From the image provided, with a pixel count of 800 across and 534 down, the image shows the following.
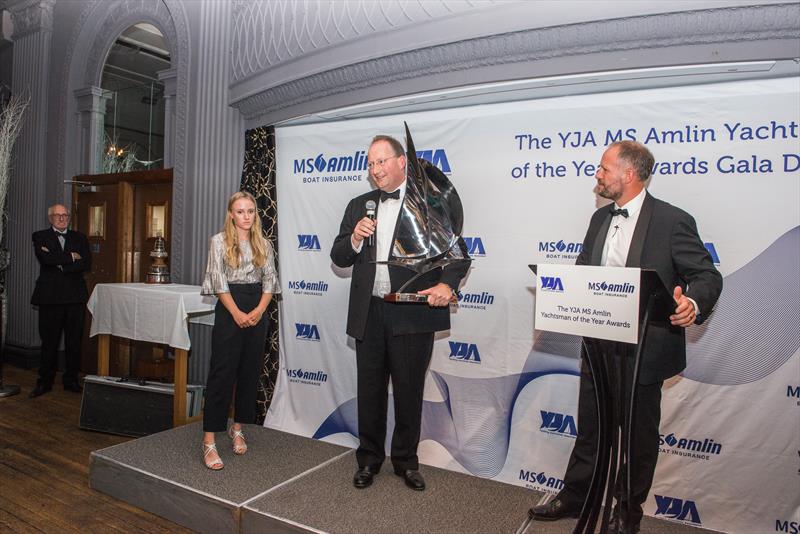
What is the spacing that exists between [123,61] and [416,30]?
152 inches

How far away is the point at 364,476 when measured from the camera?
254 cm

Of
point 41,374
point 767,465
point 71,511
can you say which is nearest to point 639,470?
point 767,465

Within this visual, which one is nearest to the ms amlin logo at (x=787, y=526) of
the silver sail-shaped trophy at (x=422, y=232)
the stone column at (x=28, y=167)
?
the silver sail-shaped trophy at (x=422, y=232)

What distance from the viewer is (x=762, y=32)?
2.21 m

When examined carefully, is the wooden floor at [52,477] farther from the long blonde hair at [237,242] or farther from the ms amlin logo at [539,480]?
the ms amlin logo at [539,480]

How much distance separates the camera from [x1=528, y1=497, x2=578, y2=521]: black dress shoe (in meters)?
2.24

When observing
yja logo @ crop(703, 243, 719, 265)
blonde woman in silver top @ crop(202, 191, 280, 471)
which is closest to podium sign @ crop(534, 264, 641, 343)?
yja logo @ crop(703, 243, 719, 265)

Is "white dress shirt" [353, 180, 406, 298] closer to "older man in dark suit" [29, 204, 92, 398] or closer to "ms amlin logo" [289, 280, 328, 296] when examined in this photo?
"ms amlin logo" [289, 280, 328, 296]

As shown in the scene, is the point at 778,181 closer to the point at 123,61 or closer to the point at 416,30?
the point at 416,30

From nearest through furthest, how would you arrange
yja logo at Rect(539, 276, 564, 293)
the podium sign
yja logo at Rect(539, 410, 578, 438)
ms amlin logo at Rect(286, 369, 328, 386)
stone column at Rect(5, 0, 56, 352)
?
1. the podium sign
2. yja logo at Rect(539, 276, 564, 293)
3. yja logo at Rect(539, 410, 578, 438)
4. ms amlin logo at Rect(286, 369, 328, 386)
5. stone column at Rect(5, 0, 56, 352)

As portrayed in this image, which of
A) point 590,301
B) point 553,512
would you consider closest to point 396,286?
point 590,301

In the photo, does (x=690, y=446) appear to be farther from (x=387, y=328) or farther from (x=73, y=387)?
(x=73, y=387)

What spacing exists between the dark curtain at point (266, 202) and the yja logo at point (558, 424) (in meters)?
1.81

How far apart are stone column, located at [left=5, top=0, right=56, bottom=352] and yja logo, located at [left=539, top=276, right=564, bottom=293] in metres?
5.37
